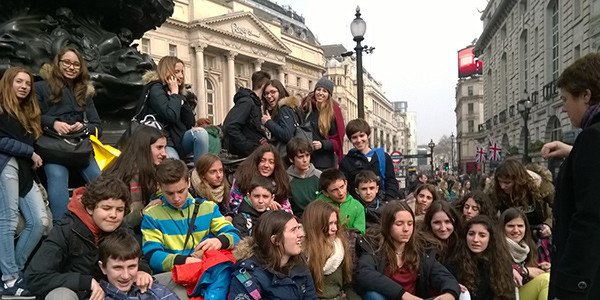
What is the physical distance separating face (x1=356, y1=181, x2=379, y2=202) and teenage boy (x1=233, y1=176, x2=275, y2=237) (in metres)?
1.17

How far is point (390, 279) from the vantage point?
150 inches

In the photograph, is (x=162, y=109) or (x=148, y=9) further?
(x=148, y=9)

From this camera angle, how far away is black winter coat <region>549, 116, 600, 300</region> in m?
2.16

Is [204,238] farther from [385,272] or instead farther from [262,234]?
[385,272]

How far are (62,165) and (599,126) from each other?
4.00m

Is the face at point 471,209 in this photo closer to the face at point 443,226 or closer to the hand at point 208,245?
the face at point 443,226

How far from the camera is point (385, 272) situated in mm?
3973

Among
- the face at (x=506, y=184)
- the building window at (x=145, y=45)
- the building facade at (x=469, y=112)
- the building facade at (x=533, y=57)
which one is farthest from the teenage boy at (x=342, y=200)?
the building facade at (x=469, y=112)

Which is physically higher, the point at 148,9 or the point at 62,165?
the point at 148,9

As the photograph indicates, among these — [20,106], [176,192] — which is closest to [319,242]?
[176,192]

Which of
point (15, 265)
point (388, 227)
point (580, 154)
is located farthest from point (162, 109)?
point (580, 154)

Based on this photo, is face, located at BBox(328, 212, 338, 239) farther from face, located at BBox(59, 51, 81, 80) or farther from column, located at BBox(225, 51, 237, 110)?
column, located at BBox(225, 51, 237, 110)

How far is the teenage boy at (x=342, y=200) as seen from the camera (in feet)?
15.3

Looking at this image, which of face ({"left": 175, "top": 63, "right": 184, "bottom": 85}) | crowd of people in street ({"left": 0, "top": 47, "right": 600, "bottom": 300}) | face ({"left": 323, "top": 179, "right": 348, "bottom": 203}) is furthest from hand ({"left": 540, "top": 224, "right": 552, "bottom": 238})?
face ({"left": 175, "top": 63, "right": 184, "bottom": 85})
